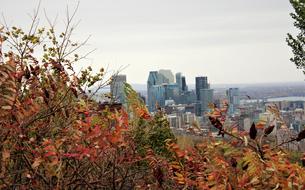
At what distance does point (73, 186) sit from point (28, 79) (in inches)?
34.6

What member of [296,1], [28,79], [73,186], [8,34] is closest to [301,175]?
[73,186]

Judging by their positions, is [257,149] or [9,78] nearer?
[257,149]

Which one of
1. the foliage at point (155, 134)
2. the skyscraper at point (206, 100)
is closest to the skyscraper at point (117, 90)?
the foliage at point (155, 134)

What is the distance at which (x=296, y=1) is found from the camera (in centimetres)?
1989

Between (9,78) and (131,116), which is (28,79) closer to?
(9,78)

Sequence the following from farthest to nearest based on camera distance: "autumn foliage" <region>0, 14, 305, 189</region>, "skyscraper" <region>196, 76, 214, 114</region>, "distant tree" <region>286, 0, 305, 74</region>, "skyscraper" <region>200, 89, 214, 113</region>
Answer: "distant tree" <region>286, 0, 305, 74</region> < "skyscraper" <region>196, 76, 214, 114</region> < "skyscraper" <region>200, 89, 214, 113</region> < "autumn foliage" <region>0, 14, 305, 189</region>

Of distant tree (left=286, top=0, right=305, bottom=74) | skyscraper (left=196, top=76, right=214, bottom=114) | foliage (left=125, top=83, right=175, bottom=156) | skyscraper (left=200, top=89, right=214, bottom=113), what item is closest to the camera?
skyscraper (left=200, top=89, right=214, bottom=113)

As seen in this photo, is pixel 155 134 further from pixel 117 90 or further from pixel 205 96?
pixel 117 90

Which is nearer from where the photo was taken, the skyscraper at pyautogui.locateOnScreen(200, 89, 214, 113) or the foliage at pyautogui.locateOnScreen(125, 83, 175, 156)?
the skyscraper at pyautogui.locateOnScreen(200, 89, 214, 113)

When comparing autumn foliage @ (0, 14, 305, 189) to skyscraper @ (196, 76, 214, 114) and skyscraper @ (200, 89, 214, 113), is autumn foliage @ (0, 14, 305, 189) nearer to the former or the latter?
skyscraper @ (200, 89, 214, 113)

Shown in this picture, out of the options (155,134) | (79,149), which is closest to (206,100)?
(155,134)

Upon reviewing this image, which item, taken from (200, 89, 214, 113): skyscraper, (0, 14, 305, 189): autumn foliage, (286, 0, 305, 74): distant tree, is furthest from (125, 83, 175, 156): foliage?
(286, 0, 305, 74): distant tree

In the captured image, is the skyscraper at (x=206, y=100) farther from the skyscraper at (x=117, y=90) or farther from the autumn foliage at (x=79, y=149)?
the skyscraper at (x=117, y=90)

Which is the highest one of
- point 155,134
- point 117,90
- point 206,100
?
point 117,90
